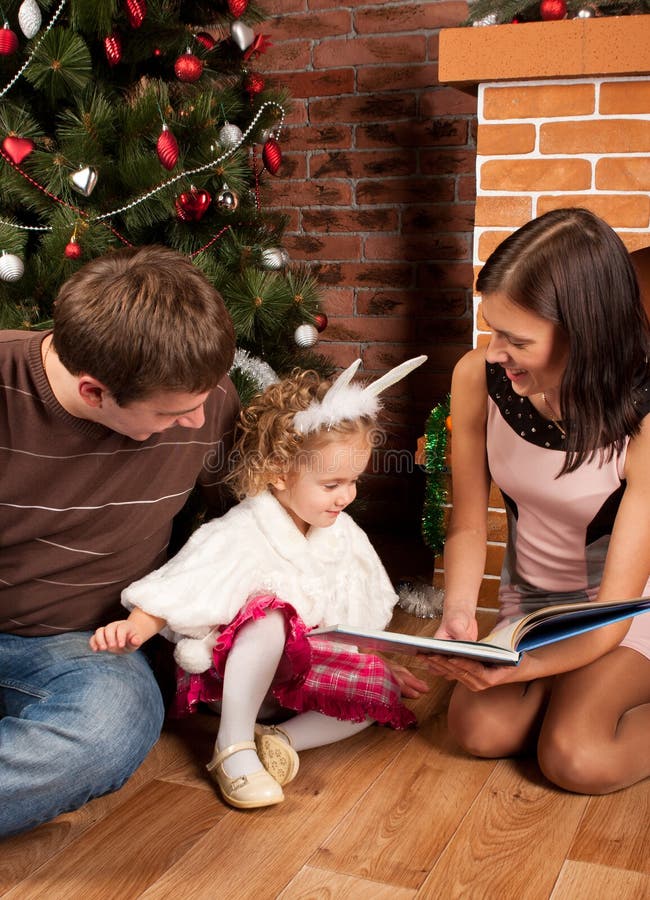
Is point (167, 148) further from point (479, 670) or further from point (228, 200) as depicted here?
point (479, 670)

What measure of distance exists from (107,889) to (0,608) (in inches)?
17.6

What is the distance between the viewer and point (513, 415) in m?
1.60

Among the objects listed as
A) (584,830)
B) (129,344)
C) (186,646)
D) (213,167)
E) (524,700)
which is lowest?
(584,830)

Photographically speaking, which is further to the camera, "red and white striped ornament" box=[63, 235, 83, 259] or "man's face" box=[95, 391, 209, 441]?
"red and white striped ornament" box=[63, 235, 83, 259]

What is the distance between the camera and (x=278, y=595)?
152 cm

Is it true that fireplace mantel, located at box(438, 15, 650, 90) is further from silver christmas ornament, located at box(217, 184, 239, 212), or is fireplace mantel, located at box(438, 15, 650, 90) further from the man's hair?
the man's hair

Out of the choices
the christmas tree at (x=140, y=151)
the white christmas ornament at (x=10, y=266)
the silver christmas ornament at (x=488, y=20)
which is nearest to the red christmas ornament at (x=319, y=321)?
the christmas tree at (x=140, y=151)

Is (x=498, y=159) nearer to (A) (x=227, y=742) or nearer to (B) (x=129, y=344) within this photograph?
(B) (x=129, y=344)

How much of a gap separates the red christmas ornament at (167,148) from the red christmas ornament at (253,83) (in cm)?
31

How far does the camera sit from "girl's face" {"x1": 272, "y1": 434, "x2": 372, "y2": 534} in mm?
1529

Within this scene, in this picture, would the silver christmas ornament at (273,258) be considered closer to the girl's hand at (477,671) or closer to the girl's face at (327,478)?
the girl's face at (327,478)

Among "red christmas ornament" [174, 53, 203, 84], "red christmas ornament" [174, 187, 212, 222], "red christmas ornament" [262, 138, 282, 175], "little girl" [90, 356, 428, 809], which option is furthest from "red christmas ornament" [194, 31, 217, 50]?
"little girl" [90, 356, 428, 809]

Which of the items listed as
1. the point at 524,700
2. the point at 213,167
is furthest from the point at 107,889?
the point at 213,167

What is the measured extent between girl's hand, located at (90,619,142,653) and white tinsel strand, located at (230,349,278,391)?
0.68m
